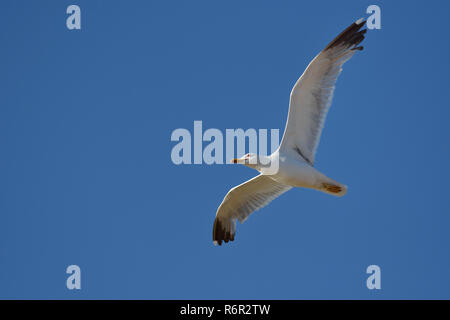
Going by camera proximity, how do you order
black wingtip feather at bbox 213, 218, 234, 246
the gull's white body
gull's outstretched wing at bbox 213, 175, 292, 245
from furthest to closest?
black wingtip feather at bbox 213, 218, 234, 246 → gull's outstretched wing at bbox 213, 175, 292, 245 → the gull's white body

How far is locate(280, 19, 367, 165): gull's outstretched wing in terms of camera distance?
15.2 m

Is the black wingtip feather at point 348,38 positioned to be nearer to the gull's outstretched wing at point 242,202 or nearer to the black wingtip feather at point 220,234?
the gull's outstretched wing at point 242,202

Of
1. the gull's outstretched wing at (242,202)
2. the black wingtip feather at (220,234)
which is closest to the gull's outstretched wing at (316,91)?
the gull's outstretched wing at (242,202)

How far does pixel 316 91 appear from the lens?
50.3 ft

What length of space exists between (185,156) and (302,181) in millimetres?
2393

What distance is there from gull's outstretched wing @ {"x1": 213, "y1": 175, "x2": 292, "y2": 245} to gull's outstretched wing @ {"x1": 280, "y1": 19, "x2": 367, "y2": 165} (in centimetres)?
144

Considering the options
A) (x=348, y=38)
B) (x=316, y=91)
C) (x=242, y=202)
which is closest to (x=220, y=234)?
(x=242, y=202)

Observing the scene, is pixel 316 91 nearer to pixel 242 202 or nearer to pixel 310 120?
pixel 310 120

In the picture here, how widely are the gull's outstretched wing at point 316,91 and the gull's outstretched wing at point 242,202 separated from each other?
1.44 m

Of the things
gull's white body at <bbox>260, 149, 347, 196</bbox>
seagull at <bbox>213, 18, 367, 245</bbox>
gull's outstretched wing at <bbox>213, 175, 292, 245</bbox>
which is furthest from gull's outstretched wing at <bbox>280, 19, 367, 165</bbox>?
gull's outstretched wing at <bbox>213, 175, 292, 245</bbox>

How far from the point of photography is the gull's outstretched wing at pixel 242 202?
16.8 meters

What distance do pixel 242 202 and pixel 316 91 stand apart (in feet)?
10.7

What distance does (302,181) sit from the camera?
15.3m

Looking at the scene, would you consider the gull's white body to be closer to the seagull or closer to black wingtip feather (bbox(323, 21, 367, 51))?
the seagull
